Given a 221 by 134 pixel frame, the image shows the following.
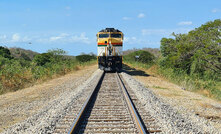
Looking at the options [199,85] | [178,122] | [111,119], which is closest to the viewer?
[178,122]

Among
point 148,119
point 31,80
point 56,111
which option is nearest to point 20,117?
point 56,111

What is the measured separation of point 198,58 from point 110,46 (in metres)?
7.45

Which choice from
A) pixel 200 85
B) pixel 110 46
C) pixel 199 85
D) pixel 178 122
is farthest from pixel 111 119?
pixel 110 46

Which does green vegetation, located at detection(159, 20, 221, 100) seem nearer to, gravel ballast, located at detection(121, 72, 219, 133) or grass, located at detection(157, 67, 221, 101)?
grass, located at detection(157, 67, 221, 101)

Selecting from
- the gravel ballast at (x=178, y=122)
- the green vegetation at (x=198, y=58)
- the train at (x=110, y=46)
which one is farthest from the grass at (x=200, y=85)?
the gravel ballast at (x=178, y=122)

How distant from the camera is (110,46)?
19406 millimetres

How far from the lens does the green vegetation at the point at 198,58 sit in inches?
695

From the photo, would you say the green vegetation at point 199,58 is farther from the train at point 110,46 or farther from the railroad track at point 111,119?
the railroad track at point 111,119

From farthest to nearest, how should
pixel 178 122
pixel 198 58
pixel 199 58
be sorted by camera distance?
pixel 198 58 < pixel 199 58 < pixel 178 122

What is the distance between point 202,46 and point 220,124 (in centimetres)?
1464

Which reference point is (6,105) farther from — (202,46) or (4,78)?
(202,46)

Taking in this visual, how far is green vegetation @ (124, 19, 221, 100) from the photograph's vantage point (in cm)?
1766

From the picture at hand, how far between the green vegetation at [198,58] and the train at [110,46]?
15.5ft

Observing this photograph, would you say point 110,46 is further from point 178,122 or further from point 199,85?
point 178,122
